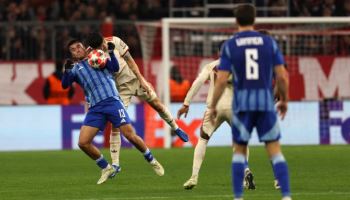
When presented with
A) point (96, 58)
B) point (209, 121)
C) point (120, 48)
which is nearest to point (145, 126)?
point (120, 48)

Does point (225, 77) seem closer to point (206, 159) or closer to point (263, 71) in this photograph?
point (263, 71)

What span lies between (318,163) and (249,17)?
836 centimetres

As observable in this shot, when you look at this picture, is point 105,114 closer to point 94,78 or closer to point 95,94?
point 95,94

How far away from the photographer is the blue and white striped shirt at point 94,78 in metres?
15.5

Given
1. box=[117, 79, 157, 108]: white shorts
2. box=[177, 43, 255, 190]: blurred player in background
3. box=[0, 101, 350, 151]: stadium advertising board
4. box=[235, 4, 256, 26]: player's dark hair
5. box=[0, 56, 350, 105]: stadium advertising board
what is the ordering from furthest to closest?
box=[0, 56, 350, 105]: stadium advertising board < box=[0, 101, 350, 151]: stadium advertising board < box=[117, 79, 157, 108]: white shorts < box=[177, 43, 255, 190]: blurred player in background < box=[235, 4, 256, 26]: player's dark hair

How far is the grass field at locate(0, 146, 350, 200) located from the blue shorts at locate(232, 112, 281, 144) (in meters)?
2.01

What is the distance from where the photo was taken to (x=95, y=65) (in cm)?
1534

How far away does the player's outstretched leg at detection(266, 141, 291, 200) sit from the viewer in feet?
36.6

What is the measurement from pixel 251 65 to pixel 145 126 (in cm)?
1392

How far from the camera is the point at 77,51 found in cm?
1538

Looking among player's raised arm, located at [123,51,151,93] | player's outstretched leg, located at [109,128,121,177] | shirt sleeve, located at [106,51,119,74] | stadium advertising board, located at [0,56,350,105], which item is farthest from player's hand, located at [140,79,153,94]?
stadium advertising board, located at [0,56,350,105]

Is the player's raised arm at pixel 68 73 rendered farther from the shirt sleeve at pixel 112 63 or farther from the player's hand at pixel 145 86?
the player's hand at pixel 145 86

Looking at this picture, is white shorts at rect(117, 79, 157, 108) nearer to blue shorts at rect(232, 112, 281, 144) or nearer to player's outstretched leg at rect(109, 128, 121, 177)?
player's outstretched leg at rect(109, 128, 121, 177)

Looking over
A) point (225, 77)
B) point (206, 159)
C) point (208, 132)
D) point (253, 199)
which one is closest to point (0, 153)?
point (206, 159)
